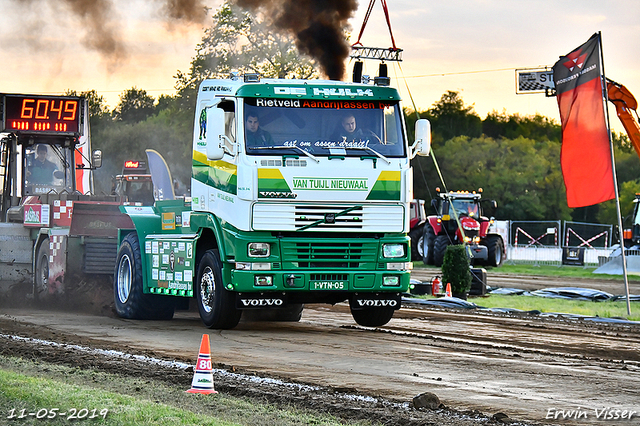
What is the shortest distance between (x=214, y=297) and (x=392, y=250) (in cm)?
242

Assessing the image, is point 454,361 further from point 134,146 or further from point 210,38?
point 134,146

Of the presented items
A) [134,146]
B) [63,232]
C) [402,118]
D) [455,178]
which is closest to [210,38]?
[134,146]

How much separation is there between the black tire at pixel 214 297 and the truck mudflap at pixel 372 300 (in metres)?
1.54

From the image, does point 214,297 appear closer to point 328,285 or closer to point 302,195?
point 328,285

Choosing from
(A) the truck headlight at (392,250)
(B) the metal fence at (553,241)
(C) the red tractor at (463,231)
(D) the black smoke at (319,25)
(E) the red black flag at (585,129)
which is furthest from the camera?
(B) the metal fence at (553,241)

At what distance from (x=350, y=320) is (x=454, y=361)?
16.8 ft

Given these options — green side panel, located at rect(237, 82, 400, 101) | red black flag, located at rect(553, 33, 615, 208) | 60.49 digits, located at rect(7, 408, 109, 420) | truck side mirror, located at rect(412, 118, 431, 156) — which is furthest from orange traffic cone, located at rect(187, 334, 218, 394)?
red black flag, located at rect(553, 33, 615, 208)

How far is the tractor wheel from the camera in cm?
3341

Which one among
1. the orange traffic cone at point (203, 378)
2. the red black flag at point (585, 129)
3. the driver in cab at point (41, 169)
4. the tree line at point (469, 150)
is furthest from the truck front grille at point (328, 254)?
the tree line at point (469, 150)

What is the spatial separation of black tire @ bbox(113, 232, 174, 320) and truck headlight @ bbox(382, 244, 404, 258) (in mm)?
4081

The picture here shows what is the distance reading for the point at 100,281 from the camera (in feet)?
51.9

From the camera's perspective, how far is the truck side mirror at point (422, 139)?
1213 centimetres

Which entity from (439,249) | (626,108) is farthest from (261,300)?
(439,249)

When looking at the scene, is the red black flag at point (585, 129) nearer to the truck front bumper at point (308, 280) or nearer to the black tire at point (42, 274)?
the truck front bumper at point (308, 280)
